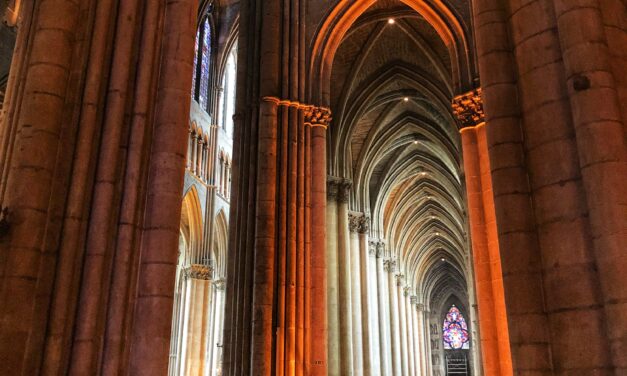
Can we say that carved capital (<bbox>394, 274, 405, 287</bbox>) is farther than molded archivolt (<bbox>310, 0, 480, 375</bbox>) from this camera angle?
Yes

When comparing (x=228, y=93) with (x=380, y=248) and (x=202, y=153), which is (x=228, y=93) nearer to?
(x=202, y=153)

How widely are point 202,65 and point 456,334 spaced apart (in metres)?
37.1

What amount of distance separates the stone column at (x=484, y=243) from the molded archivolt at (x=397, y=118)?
804 millimetres

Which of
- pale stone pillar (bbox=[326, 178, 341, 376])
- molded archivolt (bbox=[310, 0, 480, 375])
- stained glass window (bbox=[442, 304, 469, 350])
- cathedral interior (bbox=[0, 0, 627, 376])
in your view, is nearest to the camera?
cathedral interior (bbox=[0, 0, 627, 376])

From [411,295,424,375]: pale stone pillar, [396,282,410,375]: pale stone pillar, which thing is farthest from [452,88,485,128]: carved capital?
[411,295,424,375]: pale stone pillar

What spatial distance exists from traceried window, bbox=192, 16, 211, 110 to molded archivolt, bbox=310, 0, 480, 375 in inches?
202

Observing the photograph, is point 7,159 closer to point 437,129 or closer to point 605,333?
point 605,333

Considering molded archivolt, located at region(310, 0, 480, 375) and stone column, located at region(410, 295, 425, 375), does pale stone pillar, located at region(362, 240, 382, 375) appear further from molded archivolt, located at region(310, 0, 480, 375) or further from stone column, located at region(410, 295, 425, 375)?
stone column, located at region(410, 295, 425, 375)

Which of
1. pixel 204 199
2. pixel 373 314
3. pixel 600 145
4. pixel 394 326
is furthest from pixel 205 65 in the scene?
pixel 600 145

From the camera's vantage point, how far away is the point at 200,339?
63.7 feet

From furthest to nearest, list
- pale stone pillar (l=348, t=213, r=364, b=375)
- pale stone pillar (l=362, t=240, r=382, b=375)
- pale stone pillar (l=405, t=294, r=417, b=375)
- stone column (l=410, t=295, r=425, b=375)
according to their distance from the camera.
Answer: stone column (l=410, t=295, r=425, b=375) < pale stone pillar (l=405, t=294, r=417, b=375) < pale stone pillar (l=362, t=240, r=382, b=375) < pale stone pillar (l=348, t=213, r=364, b=375)

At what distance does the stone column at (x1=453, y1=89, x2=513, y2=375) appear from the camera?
1006 cm

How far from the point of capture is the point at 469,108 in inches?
475

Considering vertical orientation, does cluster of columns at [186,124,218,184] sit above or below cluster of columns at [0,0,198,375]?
above
